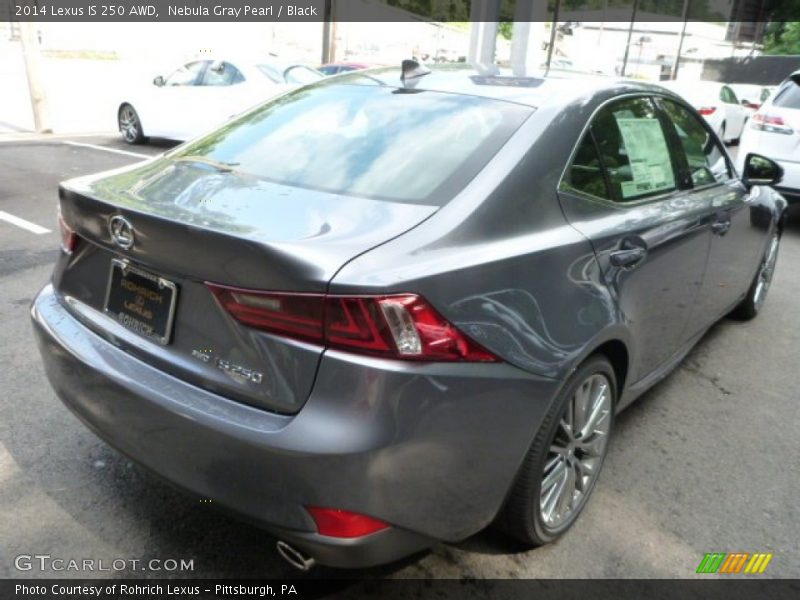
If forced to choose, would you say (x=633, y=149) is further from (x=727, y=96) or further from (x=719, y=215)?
(x=727, y=96)

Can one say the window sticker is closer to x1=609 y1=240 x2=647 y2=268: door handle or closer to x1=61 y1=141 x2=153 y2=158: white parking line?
→ x1=609 y1=240 x2=647 y2=268: door handle

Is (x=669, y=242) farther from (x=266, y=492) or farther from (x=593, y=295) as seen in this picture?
(x=266, y=492)

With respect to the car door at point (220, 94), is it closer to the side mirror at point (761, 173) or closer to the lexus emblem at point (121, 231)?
the side mirror at point (761, 173)

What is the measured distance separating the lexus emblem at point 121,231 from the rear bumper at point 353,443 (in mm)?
341

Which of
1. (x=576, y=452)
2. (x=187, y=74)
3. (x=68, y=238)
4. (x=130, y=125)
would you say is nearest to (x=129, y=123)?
(x=130, y=125)

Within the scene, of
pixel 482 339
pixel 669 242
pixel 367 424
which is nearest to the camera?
pixel 367 424

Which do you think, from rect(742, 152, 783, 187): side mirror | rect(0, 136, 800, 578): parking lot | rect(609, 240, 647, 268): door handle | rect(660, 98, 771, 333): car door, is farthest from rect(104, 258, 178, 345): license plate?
rect(742, 152, 783, 187): side mirror

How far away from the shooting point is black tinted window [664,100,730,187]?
335 cm

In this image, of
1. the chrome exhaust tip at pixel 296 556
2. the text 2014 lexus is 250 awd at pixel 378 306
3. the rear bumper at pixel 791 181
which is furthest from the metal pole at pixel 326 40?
the chrome exhaust tip at pixel 296 556

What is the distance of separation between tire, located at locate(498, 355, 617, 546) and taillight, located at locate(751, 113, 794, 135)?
19.2ft

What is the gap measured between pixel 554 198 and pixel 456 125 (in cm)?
46

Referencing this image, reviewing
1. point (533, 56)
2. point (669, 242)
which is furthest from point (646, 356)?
point (533, 56)

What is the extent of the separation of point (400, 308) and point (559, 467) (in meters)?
1.01

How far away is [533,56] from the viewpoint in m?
24.8
